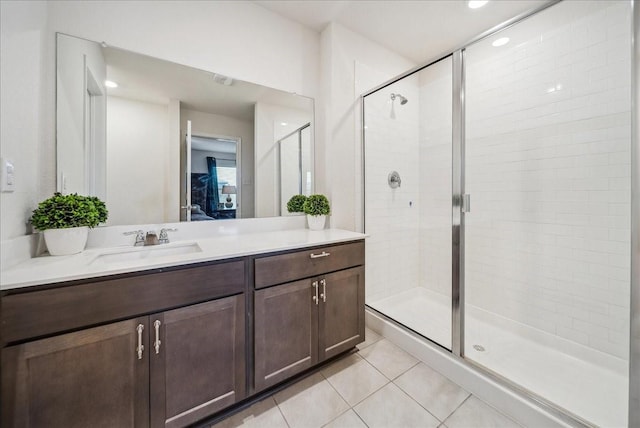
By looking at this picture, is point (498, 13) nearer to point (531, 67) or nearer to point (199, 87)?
point (531, 67)

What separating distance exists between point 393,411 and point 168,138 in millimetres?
2139

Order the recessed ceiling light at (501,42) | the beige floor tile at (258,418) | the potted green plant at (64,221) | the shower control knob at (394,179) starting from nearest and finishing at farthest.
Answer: the potted green plant at (64,221)
the beige floor tile at (258,418)
the recessed ceiling light at (501,42)
the shower control knob at (394,179)

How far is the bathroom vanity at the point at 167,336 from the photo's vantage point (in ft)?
2.79

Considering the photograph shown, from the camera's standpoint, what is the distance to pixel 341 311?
1641 mm

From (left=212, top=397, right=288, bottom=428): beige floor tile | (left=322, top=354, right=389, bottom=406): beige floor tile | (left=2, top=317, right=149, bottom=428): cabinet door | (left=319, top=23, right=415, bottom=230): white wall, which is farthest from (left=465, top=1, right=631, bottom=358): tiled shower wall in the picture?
(left=2, top=317, right=149, bottom=428): cabinet door

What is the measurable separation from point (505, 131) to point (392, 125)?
975mm

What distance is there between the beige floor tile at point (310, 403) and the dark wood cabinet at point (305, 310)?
144 millimetres

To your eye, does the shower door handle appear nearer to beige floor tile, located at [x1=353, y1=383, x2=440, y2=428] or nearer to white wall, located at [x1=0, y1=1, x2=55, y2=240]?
beige floor tile, located at [x1=353, y1=383, x2=440, y2=428]

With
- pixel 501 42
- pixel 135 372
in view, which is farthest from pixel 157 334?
pixel 501 42

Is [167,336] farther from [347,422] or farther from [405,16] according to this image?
[405,16]

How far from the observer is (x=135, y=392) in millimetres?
1014

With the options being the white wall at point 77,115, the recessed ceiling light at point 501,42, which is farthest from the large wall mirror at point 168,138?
the recessed ceiling light at point 501,42

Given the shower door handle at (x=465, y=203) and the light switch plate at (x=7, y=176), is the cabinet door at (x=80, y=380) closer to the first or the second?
the light switch plate at (x=7, y=176)

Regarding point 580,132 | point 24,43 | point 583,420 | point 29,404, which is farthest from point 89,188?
point 580,132
